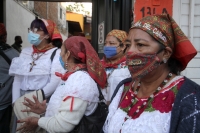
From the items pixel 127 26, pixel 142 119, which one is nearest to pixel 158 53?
pixel 142 119

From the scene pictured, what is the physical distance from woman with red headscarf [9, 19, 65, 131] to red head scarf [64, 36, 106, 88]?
795 mm

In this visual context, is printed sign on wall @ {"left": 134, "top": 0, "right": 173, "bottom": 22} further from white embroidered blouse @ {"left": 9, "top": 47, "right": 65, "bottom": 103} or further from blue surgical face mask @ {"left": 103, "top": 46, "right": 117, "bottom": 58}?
white embroidered blouse @ {"left": 9, "top": 47, "right": 65, "bottom": 103}

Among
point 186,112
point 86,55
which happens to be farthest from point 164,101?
point 86,55

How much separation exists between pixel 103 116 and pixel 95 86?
0.94 ft

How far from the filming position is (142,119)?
1438 millimetres

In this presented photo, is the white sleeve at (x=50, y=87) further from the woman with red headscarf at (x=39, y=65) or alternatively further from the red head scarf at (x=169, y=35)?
the red head scarf at (x=169, y=35)

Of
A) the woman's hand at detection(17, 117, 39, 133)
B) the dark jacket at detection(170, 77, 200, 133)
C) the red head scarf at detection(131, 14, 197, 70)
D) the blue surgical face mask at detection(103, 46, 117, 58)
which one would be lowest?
the woman's hand at detection(17, 117, 39, 133)

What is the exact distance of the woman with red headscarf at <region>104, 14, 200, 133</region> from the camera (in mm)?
1323

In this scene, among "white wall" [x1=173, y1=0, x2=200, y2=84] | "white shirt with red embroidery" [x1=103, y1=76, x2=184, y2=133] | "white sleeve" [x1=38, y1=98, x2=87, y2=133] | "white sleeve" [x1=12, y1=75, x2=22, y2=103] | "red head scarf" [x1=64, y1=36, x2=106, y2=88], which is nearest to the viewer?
"white shirt with red embroidery" [x1=103, y1=76, x2=184, y2=133]

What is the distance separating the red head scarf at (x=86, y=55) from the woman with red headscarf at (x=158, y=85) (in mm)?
456

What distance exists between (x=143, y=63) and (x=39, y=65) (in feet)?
5.70

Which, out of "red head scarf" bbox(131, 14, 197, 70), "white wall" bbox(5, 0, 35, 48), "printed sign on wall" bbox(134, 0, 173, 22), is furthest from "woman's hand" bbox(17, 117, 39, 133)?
"white wall" bbox(5, 0, 35, 48)

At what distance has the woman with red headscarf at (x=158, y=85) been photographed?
132 cm

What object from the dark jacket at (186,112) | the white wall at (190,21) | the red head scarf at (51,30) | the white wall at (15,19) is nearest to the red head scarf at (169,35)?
the dark jacket at (186,112)
